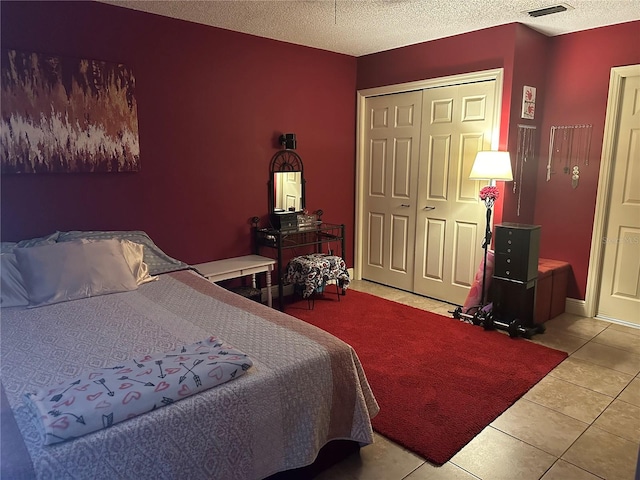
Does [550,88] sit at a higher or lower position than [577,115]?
higher

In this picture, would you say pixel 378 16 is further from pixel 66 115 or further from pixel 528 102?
pixel 66 115

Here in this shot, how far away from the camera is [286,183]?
163 inches

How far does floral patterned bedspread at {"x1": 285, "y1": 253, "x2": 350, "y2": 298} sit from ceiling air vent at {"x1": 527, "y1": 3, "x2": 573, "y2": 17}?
8.08 ft

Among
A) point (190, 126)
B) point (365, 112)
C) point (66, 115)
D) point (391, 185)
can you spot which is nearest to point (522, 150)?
point (391, 185)

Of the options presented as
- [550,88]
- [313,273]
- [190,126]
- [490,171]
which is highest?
[550,88]

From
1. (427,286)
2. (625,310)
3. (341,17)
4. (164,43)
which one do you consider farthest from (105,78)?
(625,310)

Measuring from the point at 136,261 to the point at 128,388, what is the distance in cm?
156

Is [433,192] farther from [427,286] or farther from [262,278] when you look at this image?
[262,278]

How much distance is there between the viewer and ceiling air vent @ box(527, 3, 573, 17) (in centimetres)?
302

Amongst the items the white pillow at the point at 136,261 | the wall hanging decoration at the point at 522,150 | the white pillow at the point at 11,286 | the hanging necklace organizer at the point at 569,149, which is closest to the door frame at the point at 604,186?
the hanging necklace organizer at the point at 569,149

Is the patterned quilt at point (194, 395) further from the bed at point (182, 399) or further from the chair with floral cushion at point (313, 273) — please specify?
the chair with floral cushion at point (313, 273)

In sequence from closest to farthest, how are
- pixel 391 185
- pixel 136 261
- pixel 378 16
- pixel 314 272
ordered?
1. pixel 136 261
2. pixel 378 16
3. pixel 314 272
4. pixel 391 185

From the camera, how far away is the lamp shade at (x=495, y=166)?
335cm

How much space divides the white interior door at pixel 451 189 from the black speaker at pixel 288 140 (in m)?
1.22
